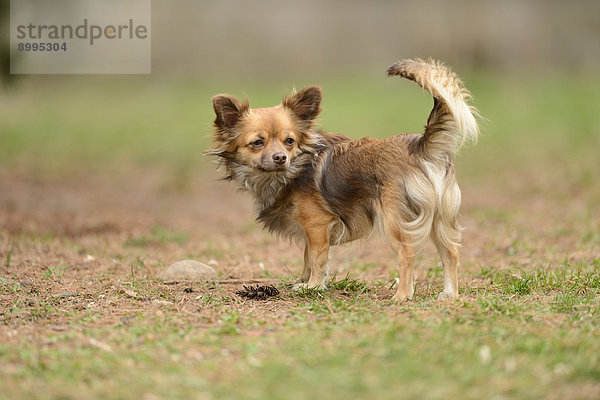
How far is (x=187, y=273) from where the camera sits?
642 cm

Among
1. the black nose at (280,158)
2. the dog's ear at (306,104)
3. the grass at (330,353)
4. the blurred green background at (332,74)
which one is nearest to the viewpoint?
the grass at (330,353)

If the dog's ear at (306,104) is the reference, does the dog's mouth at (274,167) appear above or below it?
below

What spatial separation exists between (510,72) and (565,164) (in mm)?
16322

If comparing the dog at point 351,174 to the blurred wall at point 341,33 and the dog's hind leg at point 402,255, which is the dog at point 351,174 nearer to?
the dog's hind leg at point 402,255

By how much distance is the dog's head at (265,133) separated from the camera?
19.6 ft

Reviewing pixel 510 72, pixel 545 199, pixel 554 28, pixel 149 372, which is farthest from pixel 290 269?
pixel 554 28

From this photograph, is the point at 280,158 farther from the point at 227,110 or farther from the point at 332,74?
the point at 332,74

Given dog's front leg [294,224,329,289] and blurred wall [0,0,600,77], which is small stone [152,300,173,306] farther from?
blurred wall [0,0,600,77]

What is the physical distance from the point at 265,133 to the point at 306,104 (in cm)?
48

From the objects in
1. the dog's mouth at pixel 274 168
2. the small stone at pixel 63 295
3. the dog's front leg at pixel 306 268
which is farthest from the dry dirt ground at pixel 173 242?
the dog's mouth at pixel 274 168

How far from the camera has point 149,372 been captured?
12.8ft

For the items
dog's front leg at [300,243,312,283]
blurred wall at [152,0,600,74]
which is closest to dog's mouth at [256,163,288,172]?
dog's front leg at [300,243,312,283]

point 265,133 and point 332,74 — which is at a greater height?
point 332,74

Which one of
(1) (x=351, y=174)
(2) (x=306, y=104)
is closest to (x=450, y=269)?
(1) (x=351, y=174)
